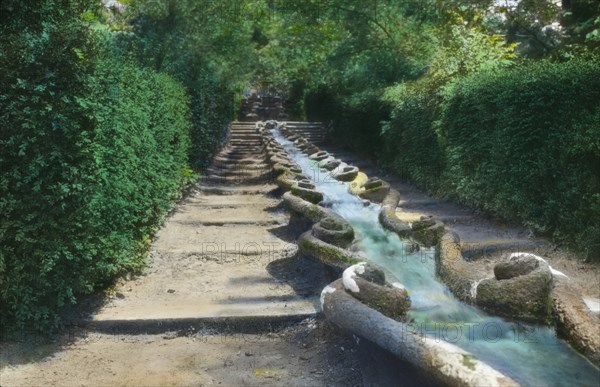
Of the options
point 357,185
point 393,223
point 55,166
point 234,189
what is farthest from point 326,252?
point 234,189

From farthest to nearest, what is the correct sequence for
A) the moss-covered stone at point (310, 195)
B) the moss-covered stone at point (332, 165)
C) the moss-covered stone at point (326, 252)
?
the moss-covered stone at point (332, 165), the moss-covered stone at point (310, 195), the moss-covered stone at point (326, 252)

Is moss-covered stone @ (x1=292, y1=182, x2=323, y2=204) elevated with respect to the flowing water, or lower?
elevated

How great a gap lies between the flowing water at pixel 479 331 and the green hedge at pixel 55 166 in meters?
2.84

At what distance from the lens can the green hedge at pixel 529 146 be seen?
6.05 meters

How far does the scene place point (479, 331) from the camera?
15.1 ft

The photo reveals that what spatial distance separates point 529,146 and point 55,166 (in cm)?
552

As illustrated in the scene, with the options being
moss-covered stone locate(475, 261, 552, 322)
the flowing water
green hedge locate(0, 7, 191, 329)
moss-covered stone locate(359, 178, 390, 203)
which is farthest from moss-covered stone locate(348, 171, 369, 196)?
moss-covered stone locate(475, 261, 552, 322)

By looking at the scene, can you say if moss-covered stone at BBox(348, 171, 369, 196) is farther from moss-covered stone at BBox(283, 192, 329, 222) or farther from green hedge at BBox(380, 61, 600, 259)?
moss-covered stone at BBox(283, 192, 329, 222)

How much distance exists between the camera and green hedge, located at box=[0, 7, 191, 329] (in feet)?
15.6

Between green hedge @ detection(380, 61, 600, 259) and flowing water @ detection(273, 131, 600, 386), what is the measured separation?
157 cm

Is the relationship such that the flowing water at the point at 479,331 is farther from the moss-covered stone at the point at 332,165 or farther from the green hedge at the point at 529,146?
the moss-covered stone at the point at 332,165

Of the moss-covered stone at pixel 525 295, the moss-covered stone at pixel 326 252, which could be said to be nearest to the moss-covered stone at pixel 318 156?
the moss-covered stone at pixel 326 252

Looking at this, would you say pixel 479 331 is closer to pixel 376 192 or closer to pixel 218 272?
pixel 218 272

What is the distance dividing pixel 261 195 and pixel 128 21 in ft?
15.3
